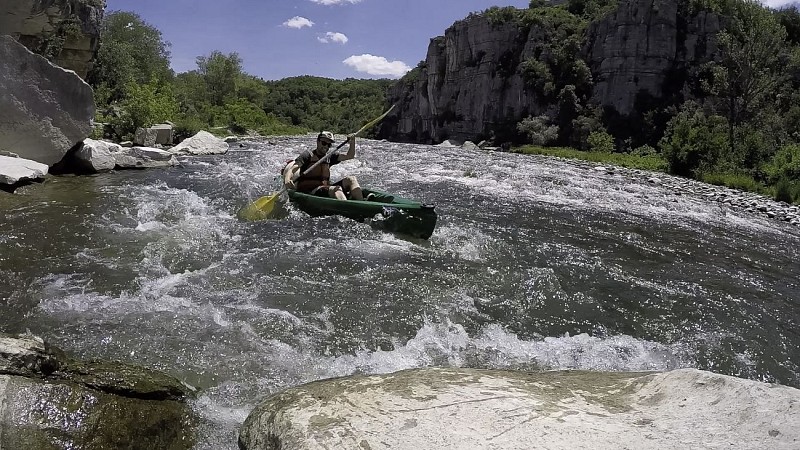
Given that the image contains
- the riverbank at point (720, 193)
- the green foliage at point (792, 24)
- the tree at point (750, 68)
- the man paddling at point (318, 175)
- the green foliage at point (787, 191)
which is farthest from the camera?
the green foliage at point (792, 24)

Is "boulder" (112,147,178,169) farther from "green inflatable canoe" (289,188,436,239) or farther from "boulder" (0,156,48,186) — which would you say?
"green inflatable canoe" (289,188,436,239)

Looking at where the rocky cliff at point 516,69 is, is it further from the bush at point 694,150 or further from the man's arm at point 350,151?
the man's arm at point 350,151

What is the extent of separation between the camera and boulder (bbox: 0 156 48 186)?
10.0 metres

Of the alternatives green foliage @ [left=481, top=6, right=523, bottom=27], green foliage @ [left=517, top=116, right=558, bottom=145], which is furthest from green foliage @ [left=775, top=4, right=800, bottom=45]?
green foliage @ [left=481, top=6, right=523, bottom=27]

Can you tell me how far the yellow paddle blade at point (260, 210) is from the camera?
30.3 ft

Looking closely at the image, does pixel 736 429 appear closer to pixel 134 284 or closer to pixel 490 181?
pixel 134 284

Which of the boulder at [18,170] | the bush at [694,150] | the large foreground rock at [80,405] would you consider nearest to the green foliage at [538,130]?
the bush at [694,150]

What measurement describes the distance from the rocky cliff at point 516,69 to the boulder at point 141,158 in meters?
43.3

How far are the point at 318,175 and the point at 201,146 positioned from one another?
12.9 m

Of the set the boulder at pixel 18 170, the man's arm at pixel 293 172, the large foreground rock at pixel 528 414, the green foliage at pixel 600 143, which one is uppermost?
the green foliage at pixel 600 143

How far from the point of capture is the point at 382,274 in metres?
6.70

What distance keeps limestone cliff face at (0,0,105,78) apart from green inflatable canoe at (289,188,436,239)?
10706mm

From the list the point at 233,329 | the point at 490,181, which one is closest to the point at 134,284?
the point at 233,329

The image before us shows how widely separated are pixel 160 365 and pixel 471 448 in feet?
9.43
